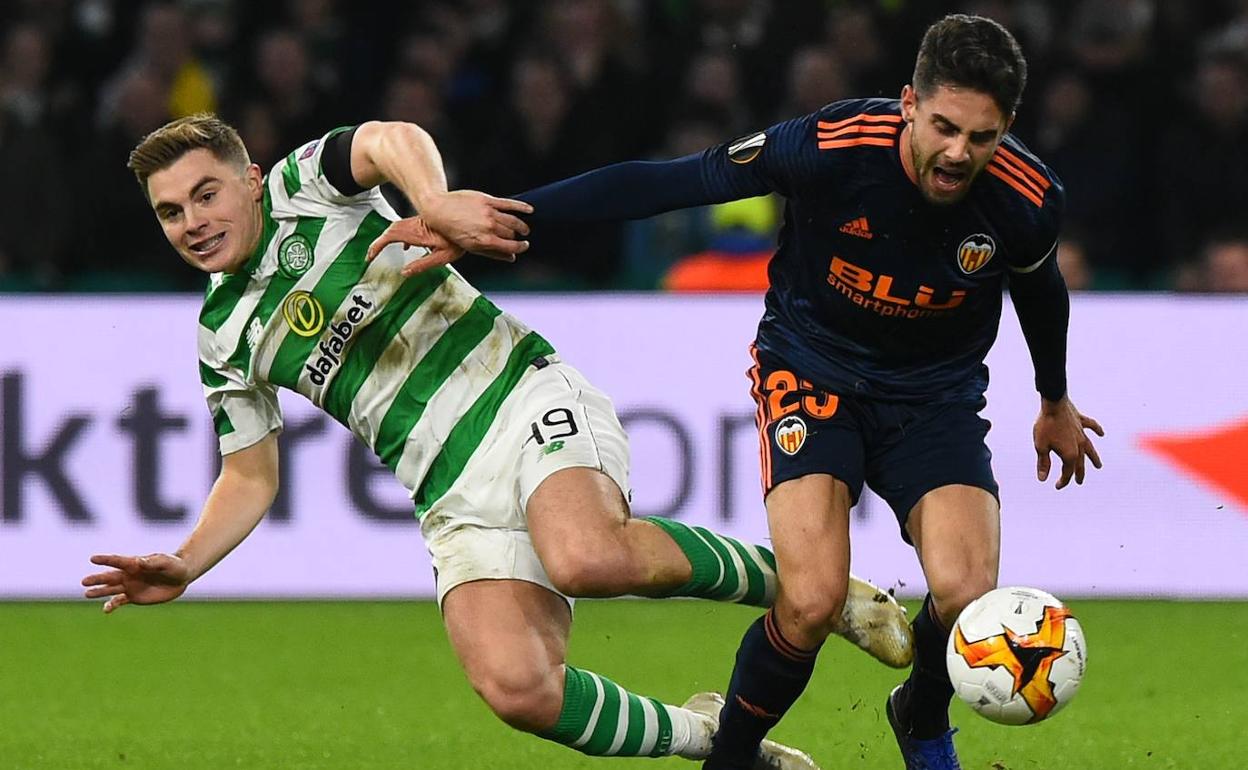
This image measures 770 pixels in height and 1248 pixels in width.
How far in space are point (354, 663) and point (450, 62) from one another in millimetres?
4660

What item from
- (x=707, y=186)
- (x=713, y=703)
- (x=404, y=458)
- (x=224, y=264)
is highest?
(x=707, y=186)

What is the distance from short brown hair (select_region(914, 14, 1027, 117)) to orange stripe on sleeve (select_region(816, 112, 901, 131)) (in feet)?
0.56

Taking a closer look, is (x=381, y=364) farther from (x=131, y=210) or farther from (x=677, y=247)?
(x=131, y=210)

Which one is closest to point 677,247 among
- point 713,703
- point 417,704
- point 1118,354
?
point 1118,354

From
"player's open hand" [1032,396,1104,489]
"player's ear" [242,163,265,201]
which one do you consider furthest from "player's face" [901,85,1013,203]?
"player's ear" [242,163,265,201]

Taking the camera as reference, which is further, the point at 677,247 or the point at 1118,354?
the point at 677,247

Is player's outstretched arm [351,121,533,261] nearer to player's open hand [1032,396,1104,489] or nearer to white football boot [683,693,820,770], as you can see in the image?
white football boot [683,693,820,770]

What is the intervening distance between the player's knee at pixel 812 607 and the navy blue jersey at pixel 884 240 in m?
0.49

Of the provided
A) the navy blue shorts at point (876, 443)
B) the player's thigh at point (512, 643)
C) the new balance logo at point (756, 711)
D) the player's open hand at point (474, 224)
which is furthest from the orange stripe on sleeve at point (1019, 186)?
the player's thigh at point (512, 643)

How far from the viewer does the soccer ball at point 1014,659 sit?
167 inches

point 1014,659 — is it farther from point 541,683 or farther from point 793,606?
point 541,683

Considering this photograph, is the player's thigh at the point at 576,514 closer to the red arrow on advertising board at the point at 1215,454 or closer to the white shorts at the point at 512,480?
the white shorts at the point at 512,480

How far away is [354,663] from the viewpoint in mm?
6625

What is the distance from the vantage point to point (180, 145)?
15.3ft
